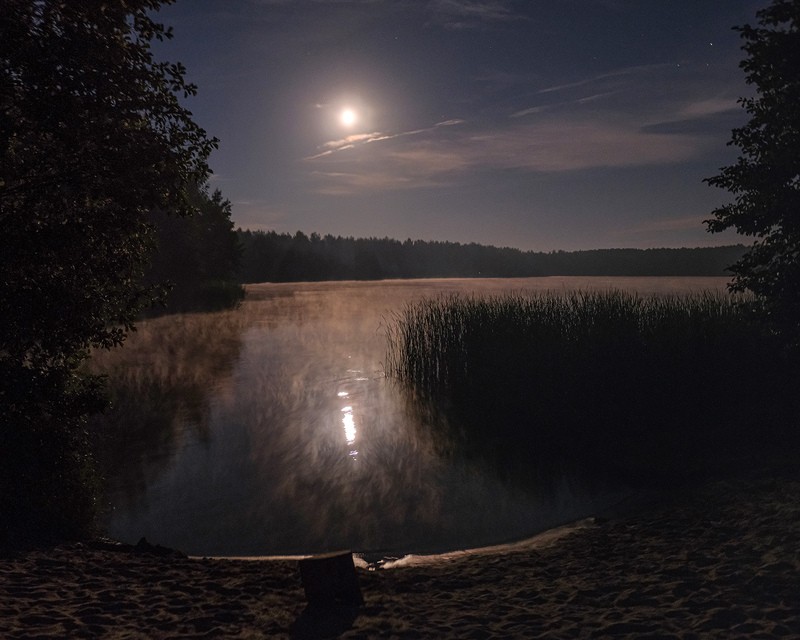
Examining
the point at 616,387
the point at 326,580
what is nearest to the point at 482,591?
the point at 326,580

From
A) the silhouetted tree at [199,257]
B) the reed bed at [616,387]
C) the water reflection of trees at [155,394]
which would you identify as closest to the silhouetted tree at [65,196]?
the water reflection of trees at [155,394]

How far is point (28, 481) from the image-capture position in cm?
758

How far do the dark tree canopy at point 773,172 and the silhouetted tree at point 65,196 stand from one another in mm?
10942

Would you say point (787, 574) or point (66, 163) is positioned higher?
point (66, 163)

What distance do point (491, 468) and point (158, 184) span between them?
8.06 m

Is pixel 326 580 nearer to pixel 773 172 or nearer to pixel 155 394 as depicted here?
pixel 773 172

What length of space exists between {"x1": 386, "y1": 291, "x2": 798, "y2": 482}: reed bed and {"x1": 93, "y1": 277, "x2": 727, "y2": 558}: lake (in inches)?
51.3

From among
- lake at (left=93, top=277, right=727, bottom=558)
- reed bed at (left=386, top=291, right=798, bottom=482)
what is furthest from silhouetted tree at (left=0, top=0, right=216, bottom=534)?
reed bed at (left=386, top=291, right=798, bottom=482)

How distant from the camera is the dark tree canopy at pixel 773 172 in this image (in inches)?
484

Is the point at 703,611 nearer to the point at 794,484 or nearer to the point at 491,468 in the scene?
the point at 794,484

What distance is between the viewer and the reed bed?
12453mm

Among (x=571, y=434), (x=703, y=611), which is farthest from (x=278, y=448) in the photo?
(x=703, y=611)

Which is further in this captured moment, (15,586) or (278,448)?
(278,448)

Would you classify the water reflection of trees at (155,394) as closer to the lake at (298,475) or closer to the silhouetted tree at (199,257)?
the lake at (298,475)
